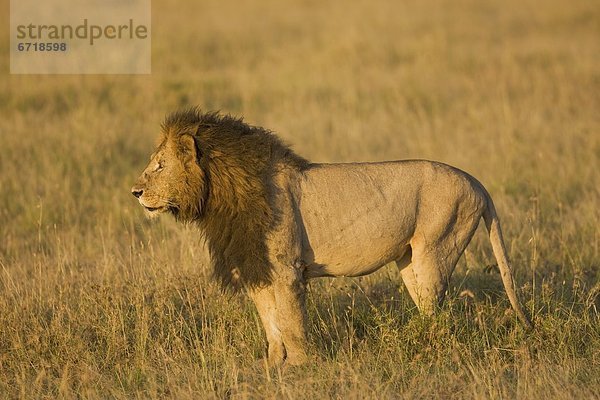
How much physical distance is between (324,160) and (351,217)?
5698 millimetres

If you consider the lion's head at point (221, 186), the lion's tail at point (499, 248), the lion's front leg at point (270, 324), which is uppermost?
the lion's head at point (221, 186)

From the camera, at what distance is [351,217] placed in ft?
17.5

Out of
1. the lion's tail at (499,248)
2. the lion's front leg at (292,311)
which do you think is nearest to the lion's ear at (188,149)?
the lion's front leg at (292,311)

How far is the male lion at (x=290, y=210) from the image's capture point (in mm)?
5211

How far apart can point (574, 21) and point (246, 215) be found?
17169 mm

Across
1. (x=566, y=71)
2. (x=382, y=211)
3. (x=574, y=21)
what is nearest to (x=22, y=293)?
(x=382, y=211)

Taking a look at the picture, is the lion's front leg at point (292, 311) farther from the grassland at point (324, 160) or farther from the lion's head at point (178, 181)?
the lion's head at point (178, 181)

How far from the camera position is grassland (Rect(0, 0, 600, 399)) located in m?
5.27

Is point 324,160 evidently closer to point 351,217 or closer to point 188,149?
point 351,217

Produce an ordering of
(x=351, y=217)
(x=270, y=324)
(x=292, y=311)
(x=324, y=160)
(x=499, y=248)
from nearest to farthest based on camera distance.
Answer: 1. (x=292, y=311)
2. (x=351, y=217)
3. (x=270, y=324)
4. (x=499, y=248)
5. (x=324, y=160)

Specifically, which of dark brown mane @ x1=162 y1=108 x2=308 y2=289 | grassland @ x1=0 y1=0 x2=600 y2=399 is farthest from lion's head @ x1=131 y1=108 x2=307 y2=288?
grassland @ x1=0 y1=0 x2=600 y2=399

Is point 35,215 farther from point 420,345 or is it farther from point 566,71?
point 566,71

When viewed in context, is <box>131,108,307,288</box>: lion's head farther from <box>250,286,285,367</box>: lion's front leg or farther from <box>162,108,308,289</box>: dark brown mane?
<box>250,286,285,367</box>: lion's front leg

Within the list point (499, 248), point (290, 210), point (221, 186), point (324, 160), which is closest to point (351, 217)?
point (290, 210)
